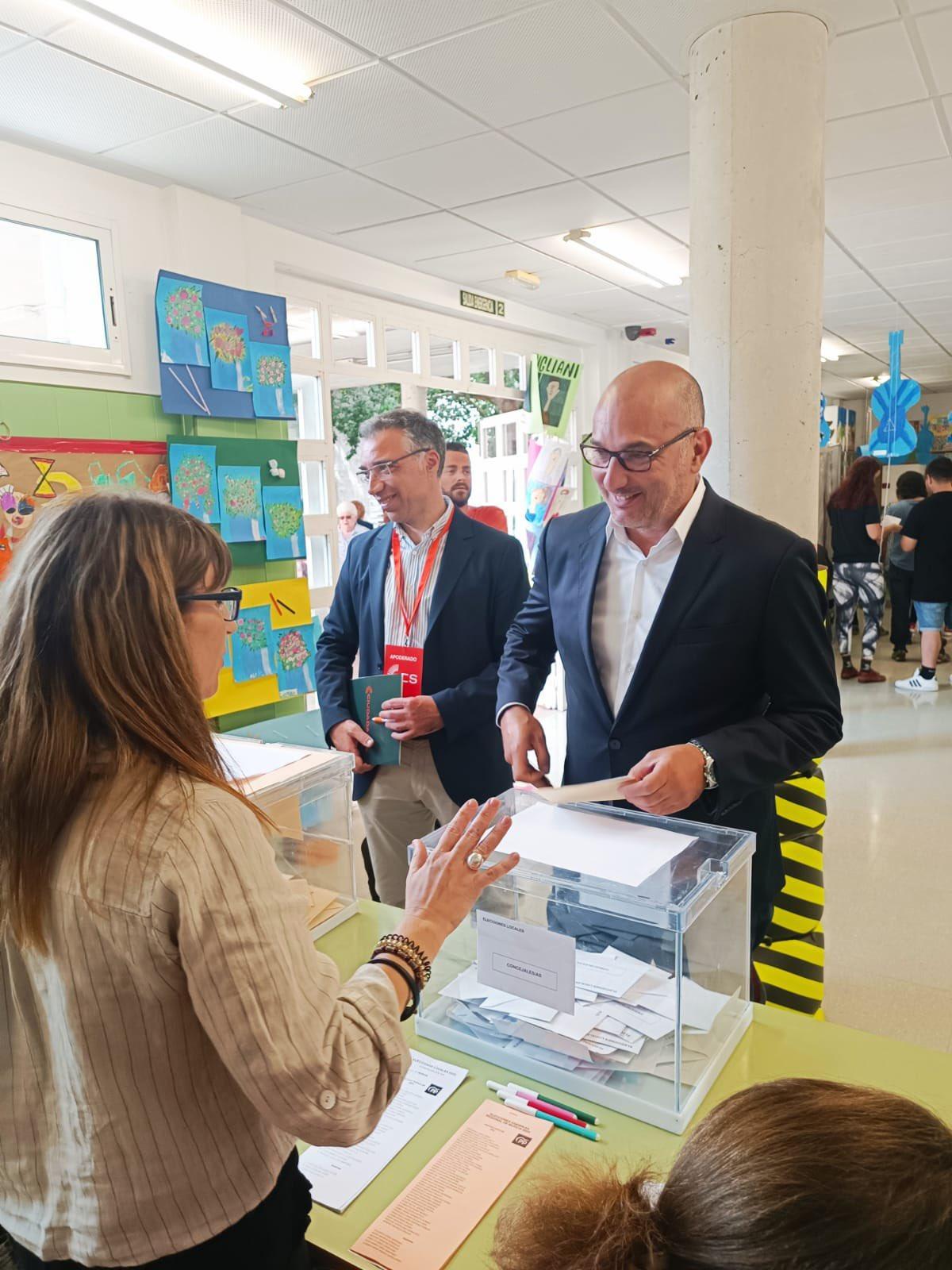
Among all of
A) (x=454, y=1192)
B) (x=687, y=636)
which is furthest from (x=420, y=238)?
(x=454, y=1192)

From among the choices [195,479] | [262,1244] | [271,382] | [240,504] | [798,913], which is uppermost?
[271,382]

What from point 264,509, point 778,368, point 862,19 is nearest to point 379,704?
point 778,368

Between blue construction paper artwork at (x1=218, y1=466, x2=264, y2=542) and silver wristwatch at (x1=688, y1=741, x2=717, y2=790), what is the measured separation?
117 inches

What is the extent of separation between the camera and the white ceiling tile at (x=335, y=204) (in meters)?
3.85

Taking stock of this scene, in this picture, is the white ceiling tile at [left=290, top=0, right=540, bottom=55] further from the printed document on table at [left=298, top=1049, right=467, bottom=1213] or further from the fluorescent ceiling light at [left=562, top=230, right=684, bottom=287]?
the printed document on table at [left=298, top=1049, right=467, bottom=1213]

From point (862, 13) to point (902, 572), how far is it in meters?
7.24

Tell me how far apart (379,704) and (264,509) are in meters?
2.15

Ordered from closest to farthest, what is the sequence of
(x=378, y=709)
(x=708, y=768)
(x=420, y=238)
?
(x=708, y=768), (x=378, y=709), (x=420, y=238)

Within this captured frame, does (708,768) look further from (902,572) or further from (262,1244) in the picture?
(902,572)

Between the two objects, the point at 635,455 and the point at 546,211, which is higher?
the point at 546,211

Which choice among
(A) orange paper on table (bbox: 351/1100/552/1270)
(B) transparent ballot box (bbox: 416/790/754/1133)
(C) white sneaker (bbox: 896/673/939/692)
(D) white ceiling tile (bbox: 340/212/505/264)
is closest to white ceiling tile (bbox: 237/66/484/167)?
(D) white ceiling tile (bbox: 340/212/505/264)

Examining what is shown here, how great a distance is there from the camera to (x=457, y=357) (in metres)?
6.14

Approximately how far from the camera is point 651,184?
158 inches

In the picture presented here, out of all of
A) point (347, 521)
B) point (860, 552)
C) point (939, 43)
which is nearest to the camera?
point (939, 43)
